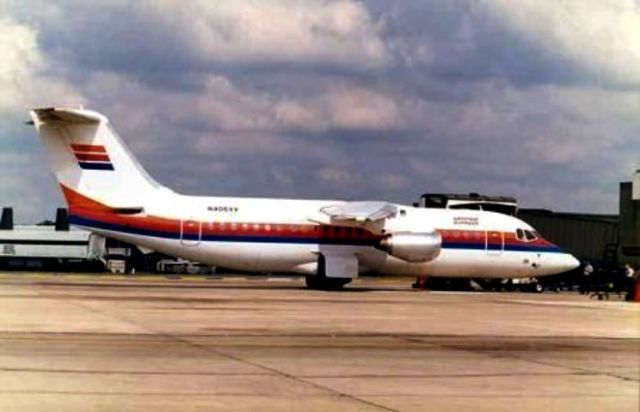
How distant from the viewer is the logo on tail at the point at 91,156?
1929 inches

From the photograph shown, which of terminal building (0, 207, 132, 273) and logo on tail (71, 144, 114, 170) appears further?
terminal building (0, 207, 132, 273)

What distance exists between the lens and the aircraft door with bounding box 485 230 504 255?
5366 cm

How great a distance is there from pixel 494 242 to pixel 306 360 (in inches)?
1492

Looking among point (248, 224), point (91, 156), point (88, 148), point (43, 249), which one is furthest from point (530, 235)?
point (43, 249)

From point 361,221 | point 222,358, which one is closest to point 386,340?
point 222,358

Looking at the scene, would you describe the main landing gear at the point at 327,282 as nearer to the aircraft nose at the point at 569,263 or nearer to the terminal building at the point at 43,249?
the aircraft nose at the point at 569,263

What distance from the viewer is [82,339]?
19.7m

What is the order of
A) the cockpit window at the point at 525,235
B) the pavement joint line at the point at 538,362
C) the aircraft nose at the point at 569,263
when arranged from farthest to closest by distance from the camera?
1. the aircraft nose at the point at 569,263
2. the cockpit window at the point at 525,235
3. the pavement joint line at the point at 538,362

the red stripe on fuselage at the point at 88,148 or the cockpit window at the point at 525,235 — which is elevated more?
the red stripe on fuselage at the point at 88,148

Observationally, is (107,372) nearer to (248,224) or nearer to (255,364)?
(255,364)

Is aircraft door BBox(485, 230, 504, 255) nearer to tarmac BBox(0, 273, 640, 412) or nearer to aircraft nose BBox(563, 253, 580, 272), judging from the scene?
aircraft nose BBox(563, 253, 580, 272)

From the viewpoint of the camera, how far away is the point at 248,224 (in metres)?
49.6

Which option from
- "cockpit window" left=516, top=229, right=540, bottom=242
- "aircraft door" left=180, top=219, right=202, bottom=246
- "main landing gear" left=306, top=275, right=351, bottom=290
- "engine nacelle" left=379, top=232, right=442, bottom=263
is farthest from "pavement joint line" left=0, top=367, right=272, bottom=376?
"cockpit window" left=516, top=229, right=540, bottom=242

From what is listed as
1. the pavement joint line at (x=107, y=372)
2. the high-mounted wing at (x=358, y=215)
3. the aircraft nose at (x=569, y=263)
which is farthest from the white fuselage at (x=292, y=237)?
the pavement joint line at (x=107, y=372)
